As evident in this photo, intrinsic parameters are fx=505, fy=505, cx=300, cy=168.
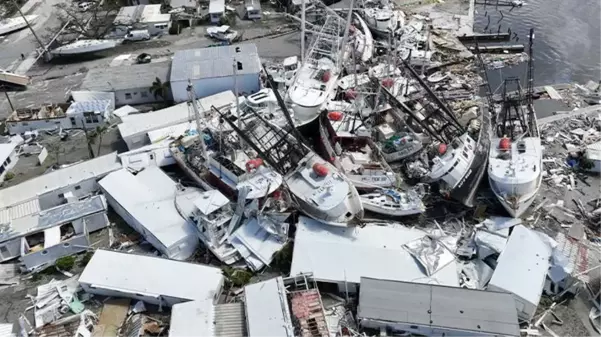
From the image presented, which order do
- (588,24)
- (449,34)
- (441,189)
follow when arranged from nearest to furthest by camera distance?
(441,189) < (449,34) < (588,24)

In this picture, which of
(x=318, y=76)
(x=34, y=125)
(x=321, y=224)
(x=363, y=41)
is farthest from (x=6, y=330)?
(x=363, y=41)

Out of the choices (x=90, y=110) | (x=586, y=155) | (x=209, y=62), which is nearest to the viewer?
(x=586, y=155)

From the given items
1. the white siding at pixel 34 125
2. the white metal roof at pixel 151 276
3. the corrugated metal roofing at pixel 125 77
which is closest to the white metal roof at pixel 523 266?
the white metal roof at pixel 151 276

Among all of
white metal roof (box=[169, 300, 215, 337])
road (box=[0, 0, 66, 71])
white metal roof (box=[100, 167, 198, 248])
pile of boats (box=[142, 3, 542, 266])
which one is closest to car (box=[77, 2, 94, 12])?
road (box=[0, 0, 66, 71])

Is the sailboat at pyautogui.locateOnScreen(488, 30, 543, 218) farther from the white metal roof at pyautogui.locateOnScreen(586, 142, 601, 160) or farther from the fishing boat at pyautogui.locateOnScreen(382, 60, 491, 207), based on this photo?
the white metal roof at pyautogui.locateOnScreen(586, 142, 601, 160)

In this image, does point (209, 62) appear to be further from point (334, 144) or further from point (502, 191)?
point (502, 191)

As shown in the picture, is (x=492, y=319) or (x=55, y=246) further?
(x=55, y=246)

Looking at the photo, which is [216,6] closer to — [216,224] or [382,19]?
[382,19]

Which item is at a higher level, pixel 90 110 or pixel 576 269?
pixel 90 110

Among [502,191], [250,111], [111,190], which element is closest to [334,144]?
[250,111]
